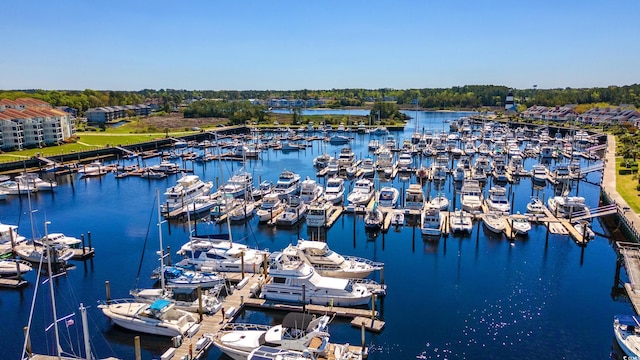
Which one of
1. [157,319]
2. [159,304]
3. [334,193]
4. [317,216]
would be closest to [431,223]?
[317,216]

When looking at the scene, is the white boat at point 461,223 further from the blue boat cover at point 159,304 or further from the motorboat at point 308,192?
the blue boat cover at point 159,304

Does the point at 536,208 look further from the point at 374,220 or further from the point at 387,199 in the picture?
the point at 374,220

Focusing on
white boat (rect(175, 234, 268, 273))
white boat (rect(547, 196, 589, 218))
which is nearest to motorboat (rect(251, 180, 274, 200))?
white boat (rect(175, 234, 268, 273))

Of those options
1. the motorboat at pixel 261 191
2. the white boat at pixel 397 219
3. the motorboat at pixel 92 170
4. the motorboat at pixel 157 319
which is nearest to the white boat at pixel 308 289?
the motorboat at pixel 157 319

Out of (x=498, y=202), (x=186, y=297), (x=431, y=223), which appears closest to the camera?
(x=186, y=297)

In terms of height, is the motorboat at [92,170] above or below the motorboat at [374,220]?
above

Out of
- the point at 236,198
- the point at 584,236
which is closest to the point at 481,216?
the point at 584,236

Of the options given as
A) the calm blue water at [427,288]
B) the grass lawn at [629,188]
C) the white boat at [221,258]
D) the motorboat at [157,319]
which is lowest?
the calm blue water at [427,288]
